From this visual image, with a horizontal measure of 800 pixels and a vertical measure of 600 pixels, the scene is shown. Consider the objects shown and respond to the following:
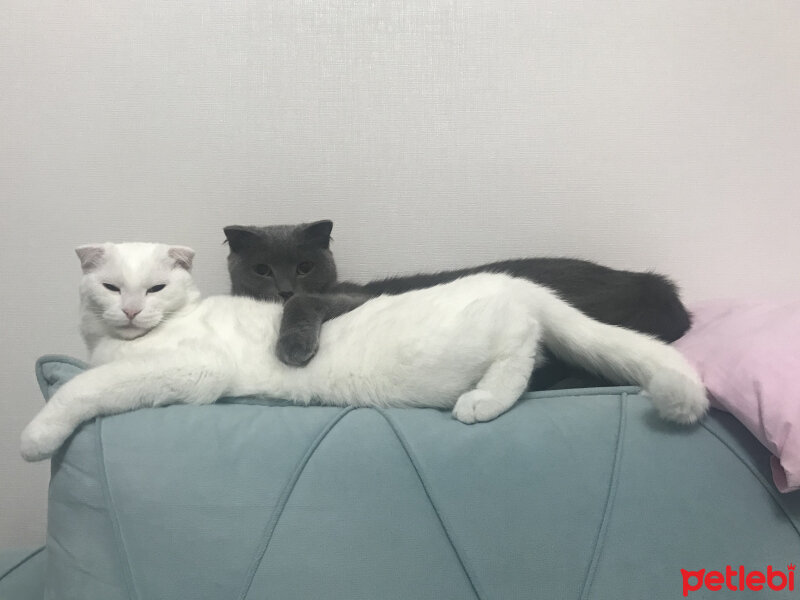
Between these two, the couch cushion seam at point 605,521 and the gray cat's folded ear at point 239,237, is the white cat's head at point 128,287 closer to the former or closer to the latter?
the gray cat's folded ear at point 239,237

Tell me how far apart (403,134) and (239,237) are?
17.6 inches

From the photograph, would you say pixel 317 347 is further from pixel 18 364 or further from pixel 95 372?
pixel 18 364

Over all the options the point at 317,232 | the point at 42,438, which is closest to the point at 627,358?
the point at 317,232

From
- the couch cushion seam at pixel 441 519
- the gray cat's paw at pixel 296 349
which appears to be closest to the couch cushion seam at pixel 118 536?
the gray cat's paw at pixel 296 349

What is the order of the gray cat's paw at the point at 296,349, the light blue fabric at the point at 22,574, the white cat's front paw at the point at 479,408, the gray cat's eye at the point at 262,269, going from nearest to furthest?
the white cat's front paw at the point at 479,408
the gray cat's paw at the point at 296,349
the light blue fabric at the point at 22,574
the gray cat's eye at the point at 262,269

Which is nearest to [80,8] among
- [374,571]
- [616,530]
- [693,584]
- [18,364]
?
[18,364]

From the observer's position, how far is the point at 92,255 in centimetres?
109

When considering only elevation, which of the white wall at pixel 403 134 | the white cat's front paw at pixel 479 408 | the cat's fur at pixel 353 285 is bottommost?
the white cat's front paw at pixel 479 408

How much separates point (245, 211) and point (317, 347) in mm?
498

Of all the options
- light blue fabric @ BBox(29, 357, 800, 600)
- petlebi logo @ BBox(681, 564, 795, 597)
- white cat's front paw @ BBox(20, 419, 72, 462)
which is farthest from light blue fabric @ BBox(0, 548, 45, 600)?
petlebi logo @ BBox(681, 564, 795, 597)

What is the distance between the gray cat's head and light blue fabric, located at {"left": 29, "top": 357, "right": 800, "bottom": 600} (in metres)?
0.45

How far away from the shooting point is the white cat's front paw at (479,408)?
36.5 inches

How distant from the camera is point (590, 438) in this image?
907 mm

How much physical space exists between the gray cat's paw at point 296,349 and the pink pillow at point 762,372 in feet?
2.22
